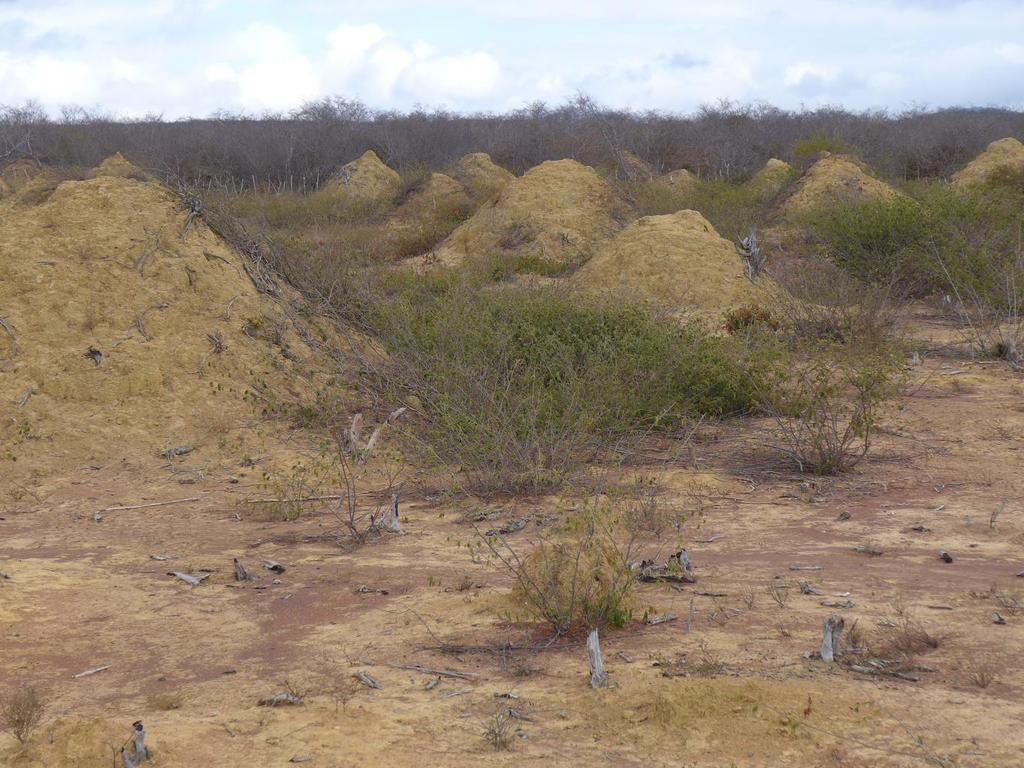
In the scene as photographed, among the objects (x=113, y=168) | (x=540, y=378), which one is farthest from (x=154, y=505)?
(x=113, y=168)

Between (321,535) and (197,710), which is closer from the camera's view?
(197,710)

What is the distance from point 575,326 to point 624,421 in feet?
4.55

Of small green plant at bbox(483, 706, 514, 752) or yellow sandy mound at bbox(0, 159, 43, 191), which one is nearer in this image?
small green plant at bbox(483, 706, 514, 752)

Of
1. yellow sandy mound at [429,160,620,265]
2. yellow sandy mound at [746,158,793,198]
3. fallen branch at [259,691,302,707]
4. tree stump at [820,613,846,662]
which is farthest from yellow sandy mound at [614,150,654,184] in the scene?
fallen branch at [259,691,302,707]

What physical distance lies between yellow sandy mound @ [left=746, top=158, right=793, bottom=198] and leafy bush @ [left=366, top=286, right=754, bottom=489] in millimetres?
13491

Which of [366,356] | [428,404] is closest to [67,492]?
[428,404]

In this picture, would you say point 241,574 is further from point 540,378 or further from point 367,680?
point 540,378

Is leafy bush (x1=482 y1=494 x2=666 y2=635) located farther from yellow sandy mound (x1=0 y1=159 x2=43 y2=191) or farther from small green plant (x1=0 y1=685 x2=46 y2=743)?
yellow sandy mound (x1=0 y1=159 x2=43 y2=191)

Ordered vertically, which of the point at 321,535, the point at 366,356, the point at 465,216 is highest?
the point at 465,216

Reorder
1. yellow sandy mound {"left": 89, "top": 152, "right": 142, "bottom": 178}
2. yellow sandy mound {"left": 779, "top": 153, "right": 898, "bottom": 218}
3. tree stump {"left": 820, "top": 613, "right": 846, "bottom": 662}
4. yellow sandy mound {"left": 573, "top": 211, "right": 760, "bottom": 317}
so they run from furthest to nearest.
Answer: yellow sandy mound {"left": 89, "top": 152, "right": 142, "bottom": 178}, yellow sandy mound {"left": 779, "top": 153, "right": 898, "bottom": 218}, yellow sandy mound {"left": 573, "top": 211, "right": 760, "bottom": 317}, tree stump {"left": 820, "top": 613, "right": 846, "bottom": 662}

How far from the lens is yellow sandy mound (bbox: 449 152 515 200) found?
2136 centimetres

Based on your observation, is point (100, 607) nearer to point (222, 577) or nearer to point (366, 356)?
point (222, 577)

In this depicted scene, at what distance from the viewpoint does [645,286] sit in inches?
451

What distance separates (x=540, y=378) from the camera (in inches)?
292
